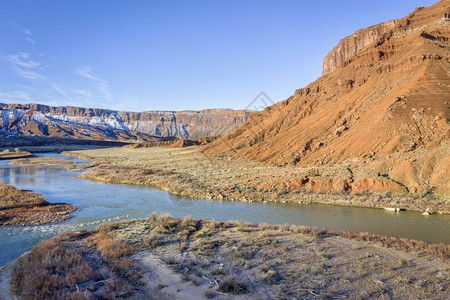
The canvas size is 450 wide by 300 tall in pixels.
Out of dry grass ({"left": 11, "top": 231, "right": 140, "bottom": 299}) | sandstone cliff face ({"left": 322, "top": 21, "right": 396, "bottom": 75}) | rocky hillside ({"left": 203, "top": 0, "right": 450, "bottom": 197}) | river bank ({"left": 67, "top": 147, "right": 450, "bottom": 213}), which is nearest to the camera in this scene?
dry grass ({"left": 11, "top": 231, "right": 140, "bottom": 299})

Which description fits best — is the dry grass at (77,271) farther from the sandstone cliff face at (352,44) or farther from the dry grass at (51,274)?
the sandstone cliff face at (352,44)

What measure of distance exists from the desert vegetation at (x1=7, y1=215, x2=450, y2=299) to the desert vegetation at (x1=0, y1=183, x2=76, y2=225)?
557 centimetres

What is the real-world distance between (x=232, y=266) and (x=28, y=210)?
1671cm

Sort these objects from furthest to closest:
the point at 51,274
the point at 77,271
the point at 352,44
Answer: the point at 352,44, the point at 77,271, the point at 51,274

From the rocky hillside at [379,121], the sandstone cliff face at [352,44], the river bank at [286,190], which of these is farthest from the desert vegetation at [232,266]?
the sandstone cliff face at [352,44]

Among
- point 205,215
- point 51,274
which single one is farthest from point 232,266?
point 205,215

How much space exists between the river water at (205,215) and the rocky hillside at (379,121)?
4.25m

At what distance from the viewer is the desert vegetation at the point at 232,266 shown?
7.79m

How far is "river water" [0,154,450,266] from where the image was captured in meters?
14.2

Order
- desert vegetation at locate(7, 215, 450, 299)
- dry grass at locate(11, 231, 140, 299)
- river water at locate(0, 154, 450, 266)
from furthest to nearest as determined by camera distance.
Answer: river water at locate(0, 154, 450, 266) < desert vegetation at locate(7, 215, 450, 299) < dry grass at locate(11, 231, 140, 299)

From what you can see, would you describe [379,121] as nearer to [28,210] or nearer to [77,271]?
[77,271]

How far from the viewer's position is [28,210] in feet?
63.3

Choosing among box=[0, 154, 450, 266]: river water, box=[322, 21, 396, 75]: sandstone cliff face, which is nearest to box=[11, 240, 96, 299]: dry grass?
box=[0, 154, 450, 266]: river water

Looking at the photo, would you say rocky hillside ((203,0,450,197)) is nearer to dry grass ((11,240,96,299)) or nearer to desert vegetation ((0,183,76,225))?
dry grass ((11,240,96,299))
